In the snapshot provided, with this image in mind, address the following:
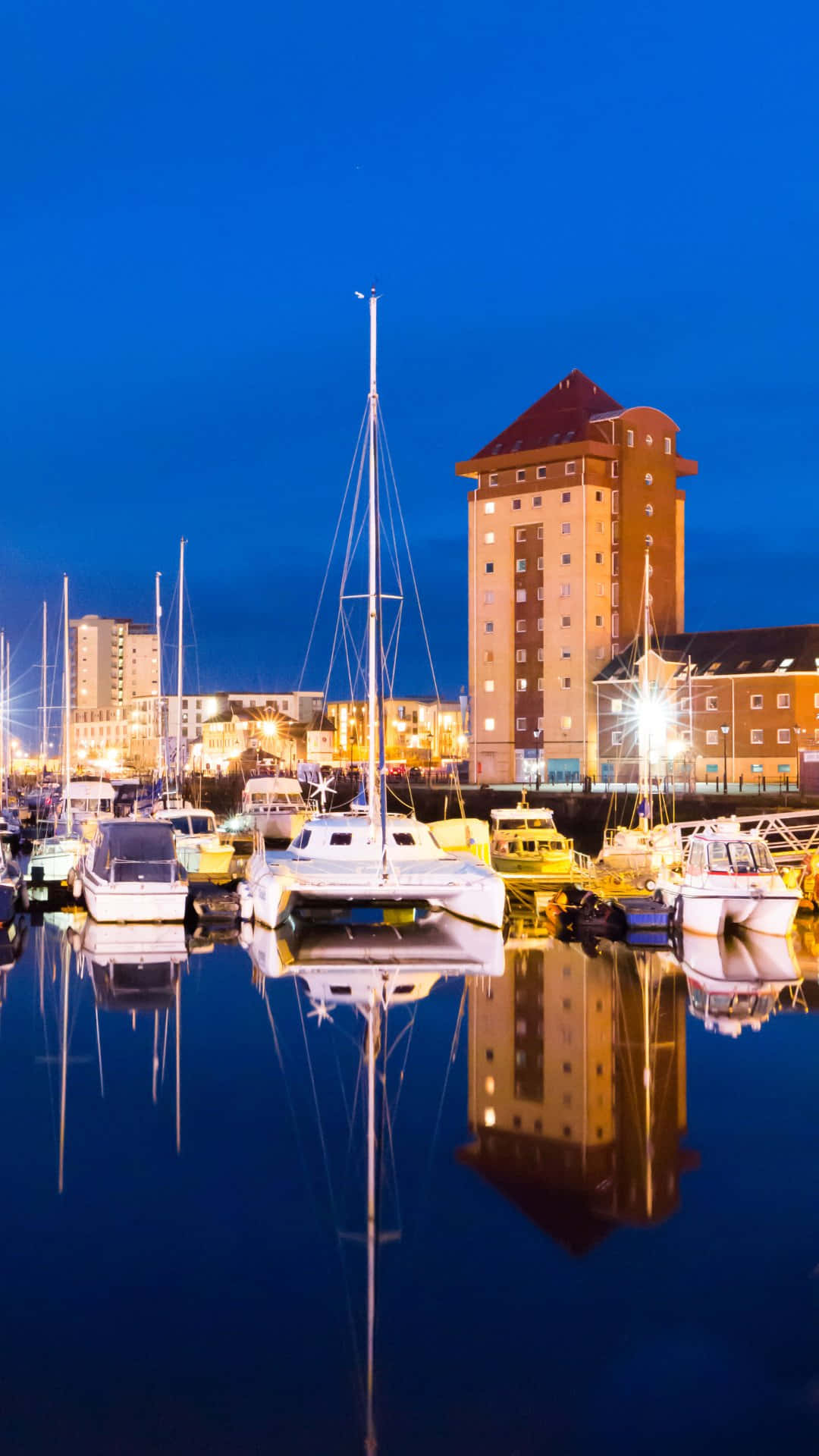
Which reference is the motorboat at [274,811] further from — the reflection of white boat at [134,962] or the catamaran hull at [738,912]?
the catamaran hull at [738,912]

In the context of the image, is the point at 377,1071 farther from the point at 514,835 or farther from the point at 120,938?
the point at 514,835

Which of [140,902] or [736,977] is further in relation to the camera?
[140,902]

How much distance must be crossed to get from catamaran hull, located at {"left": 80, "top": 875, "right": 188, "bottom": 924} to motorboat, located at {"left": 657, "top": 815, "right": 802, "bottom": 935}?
1160 cm

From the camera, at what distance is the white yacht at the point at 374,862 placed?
29.8 metres

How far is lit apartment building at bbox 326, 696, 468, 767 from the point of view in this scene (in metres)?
144

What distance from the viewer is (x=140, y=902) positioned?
104ft

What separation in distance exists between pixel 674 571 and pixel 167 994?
257 feet

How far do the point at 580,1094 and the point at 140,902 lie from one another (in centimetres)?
1670

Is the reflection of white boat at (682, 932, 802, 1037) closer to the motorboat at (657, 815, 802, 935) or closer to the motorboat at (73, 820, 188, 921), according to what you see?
the motorboat at (657, 815, 802, 935)

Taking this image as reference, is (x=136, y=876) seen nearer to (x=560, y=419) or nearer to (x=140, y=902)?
(x=140, y=902)

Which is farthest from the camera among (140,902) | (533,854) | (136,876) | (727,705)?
(727,705)

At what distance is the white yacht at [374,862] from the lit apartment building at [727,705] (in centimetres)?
4501

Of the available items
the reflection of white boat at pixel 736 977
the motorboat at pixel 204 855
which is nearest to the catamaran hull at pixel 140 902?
the motorboat at pixel 204 855

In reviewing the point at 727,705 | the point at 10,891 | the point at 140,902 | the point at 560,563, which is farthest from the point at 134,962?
the point at 560,563
